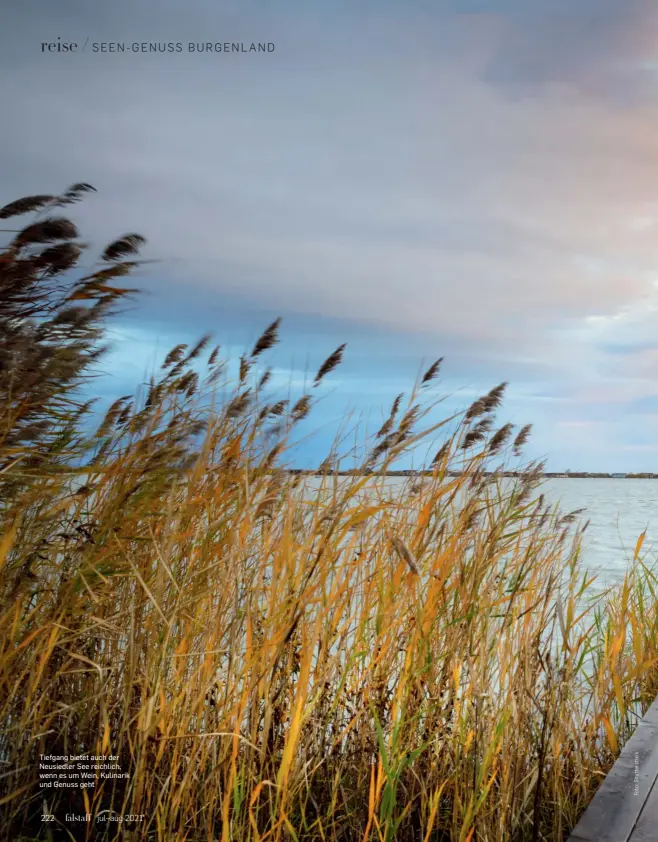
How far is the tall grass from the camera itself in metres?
1.78

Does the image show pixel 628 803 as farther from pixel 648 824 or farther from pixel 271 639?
pixel 271 639

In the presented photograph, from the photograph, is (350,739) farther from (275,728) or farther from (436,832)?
(436,832)

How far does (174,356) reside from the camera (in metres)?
2.87

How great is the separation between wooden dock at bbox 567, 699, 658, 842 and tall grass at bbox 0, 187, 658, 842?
0.17m

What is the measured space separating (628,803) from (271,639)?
1.14m

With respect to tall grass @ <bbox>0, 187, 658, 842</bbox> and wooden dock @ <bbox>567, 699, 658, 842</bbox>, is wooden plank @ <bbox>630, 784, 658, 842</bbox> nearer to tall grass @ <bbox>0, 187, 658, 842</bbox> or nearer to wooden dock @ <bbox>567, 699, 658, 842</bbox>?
wooden dock @ <bbox>567, 699, 658, 842</bbox>

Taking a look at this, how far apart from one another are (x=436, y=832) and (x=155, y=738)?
3.58 feet

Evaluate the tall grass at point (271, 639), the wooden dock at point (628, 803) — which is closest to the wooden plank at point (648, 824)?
the wooden dock at point (628, 803)

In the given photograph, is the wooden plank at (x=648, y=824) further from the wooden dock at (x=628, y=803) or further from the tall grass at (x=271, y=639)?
the tall grass at (x=271, y=639)

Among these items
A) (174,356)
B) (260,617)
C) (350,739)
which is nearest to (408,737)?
(350,739)

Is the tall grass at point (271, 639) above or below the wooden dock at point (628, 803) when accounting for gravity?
above

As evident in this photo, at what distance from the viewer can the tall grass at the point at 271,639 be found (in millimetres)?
1782

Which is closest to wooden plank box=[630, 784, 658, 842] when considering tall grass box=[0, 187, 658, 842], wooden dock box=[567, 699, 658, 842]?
wooden dock box=[567, 699, 658, 842]

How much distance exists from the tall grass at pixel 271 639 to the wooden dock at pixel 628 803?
0.56 ft
